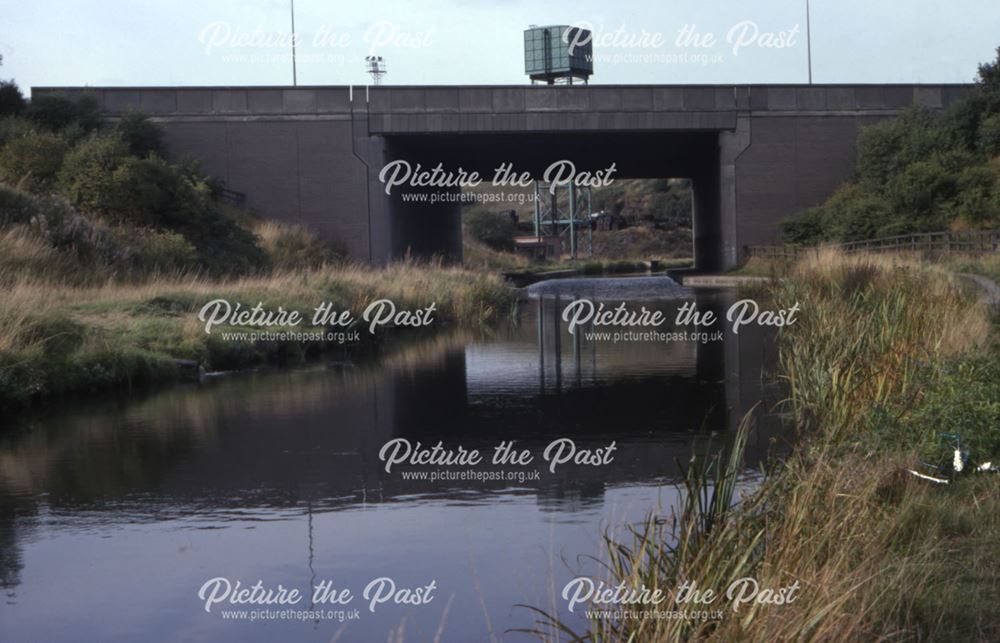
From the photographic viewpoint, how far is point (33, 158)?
37031mm

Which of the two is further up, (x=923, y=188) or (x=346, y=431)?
(x=923, y=188)

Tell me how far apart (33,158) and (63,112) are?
739 cm

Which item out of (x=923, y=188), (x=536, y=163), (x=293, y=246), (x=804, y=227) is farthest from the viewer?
(x=536, y=163)

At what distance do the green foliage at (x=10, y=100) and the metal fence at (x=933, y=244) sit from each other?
2803 cm

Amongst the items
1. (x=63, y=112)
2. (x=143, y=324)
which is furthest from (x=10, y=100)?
(x=143, y=324)

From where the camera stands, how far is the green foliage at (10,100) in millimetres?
45094

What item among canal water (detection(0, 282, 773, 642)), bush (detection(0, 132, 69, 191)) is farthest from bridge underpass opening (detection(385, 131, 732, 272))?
canal water (detection(0, 282, 773, 642))

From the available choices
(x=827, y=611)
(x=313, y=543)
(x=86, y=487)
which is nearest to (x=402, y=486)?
(x=313, y=543)

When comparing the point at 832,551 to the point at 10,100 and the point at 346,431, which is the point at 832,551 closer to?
the point at 346,431

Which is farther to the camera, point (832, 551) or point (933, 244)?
point (933, 244)

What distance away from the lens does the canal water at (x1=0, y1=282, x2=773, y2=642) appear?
741 cm

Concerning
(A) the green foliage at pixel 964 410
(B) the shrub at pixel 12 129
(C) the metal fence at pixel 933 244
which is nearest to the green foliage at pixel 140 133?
(B) the shrub at pixel 12 129

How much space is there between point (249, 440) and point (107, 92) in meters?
35.6

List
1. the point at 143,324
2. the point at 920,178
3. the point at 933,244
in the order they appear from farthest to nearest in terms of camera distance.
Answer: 1. the point at 920,178
2. the point at 933,244
3. the point at 143,324
